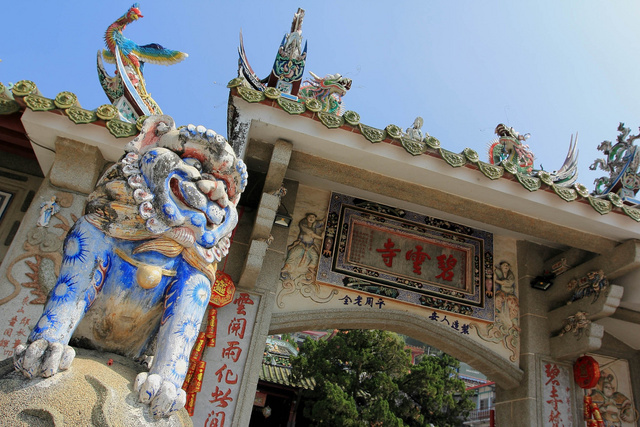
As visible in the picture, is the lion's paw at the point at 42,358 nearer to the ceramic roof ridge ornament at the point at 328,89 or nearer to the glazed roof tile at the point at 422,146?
the glazed roof tile at the point at 422,146

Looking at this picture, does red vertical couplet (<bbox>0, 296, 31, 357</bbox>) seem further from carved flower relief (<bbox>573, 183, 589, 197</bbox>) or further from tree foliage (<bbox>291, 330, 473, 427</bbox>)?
tree foliage (<bbox>291, 330, 473, 427</bbox>)

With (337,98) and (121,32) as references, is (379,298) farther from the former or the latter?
(121,32)

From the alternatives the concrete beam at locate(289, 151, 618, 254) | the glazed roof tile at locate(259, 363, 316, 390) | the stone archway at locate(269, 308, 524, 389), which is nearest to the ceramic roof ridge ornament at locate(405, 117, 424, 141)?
the concrete beam at locate(289, 151, 618, 254)

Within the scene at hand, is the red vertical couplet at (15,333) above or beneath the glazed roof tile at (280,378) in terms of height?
beneath

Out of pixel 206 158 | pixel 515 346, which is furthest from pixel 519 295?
pixel 206 158

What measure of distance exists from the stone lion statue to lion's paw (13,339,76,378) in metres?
0.19

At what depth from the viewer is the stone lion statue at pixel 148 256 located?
80.2 inches

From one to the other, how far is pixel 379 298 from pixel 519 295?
1694 mm

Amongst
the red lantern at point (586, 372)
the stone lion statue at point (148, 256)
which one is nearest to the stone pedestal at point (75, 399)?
the stone lion statue at point (148, 256)

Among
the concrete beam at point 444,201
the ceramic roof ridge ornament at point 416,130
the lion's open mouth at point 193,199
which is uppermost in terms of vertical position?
the ceramic roof ridge ornament at point 416,130

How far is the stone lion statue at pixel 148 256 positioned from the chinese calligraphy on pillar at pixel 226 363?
6.64 feet

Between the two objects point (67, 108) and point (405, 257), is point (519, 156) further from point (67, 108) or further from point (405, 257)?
point (67, 108)

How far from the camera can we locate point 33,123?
3.95 meters

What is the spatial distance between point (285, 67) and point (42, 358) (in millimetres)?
3854
